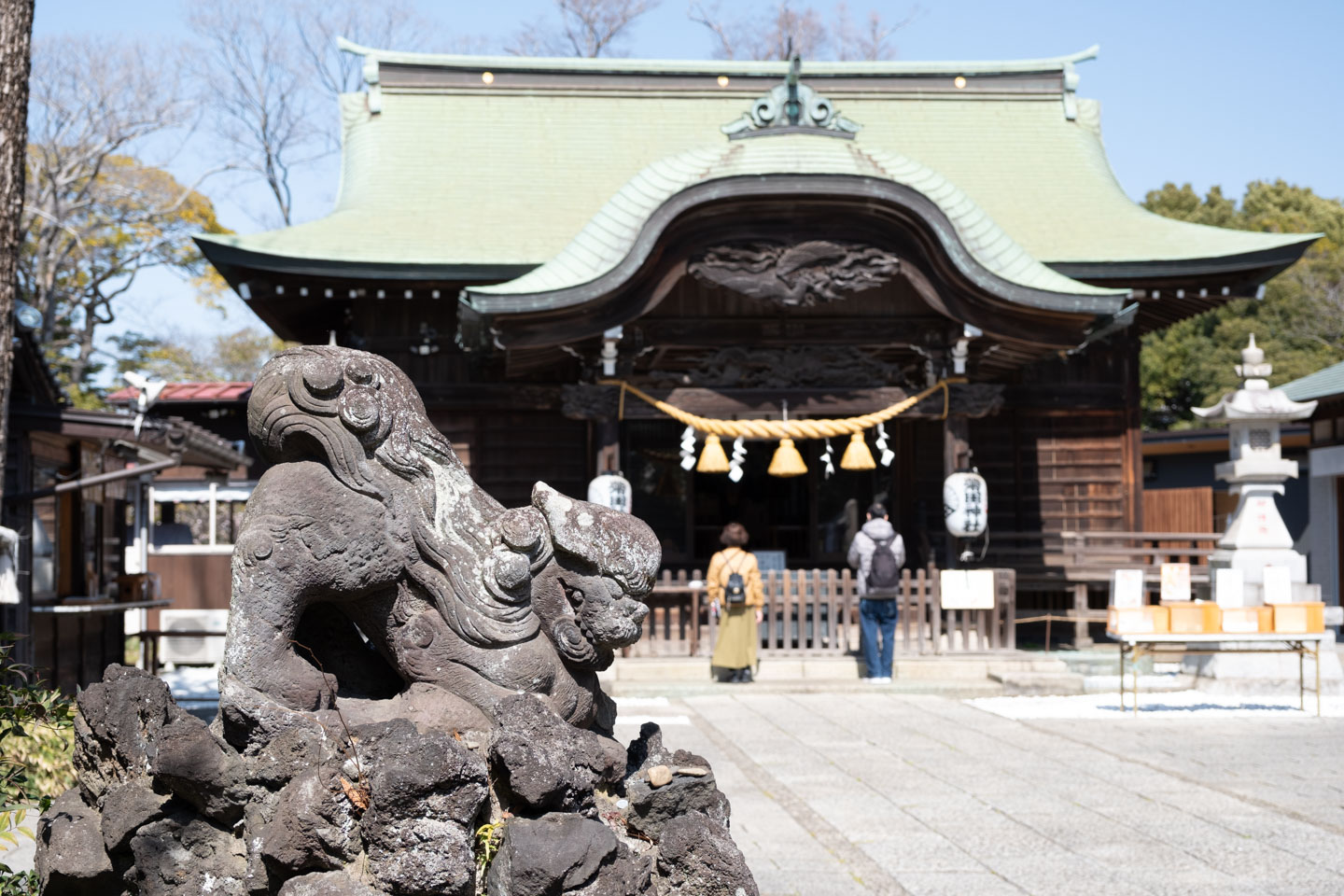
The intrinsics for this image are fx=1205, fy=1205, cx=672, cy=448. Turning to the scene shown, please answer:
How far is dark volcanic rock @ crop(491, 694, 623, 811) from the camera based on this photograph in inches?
125

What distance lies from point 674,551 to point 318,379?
12.1m

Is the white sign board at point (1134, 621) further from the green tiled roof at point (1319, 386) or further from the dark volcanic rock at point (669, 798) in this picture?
the green tiled roof at point (1319, 386)

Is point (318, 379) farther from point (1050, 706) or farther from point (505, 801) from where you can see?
point (1050, 706)

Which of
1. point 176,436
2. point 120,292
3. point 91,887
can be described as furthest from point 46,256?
point 91,887

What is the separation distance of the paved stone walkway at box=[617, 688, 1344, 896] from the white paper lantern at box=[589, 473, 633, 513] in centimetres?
214

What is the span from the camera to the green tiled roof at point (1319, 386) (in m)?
16.1

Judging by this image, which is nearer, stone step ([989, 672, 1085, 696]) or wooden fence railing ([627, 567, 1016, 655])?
stone step ([989, 672, 1085, 696])

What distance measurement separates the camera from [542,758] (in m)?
3.21

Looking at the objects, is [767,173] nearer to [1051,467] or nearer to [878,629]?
[878,629]

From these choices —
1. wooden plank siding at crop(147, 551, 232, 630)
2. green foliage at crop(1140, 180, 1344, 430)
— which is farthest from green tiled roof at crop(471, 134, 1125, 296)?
green foliage at crop(1140, 180, 1344, 430)

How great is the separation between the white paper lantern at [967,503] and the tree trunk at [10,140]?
27.6ft

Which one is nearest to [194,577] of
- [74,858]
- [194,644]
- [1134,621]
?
[194,644]

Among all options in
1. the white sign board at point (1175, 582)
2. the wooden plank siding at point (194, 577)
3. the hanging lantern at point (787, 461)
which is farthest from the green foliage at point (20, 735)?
the wooden plank siding at point (194, 577)

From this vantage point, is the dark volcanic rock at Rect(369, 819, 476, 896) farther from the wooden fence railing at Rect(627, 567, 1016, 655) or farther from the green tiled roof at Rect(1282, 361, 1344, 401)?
the green tiled roof at Rect(1282, 361, 1344, 401)
